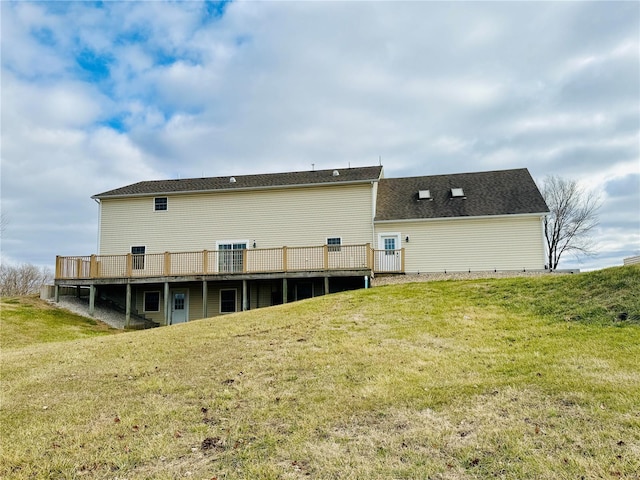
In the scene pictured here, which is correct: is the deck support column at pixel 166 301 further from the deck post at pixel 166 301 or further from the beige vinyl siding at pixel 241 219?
the beige vinyl siding at pixel 241 219

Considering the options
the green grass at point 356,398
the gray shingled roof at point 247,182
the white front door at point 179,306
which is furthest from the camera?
the white front door at point 179,306

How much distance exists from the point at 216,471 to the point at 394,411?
2159mm

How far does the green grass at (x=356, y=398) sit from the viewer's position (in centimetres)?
408

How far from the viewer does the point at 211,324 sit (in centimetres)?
1225

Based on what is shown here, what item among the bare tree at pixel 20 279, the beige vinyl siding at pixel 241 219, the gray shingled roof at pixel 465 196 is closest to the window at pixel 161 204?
the beige vinyl siding at pixel 241 219

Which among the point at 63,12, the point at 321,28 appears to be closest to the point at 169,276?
the point at 63,12

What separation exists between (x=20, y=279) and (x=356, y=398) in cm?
4605

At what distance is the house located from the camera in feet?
63.7

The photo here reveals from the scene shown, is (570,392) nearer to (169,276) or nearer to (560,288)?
(560,288)

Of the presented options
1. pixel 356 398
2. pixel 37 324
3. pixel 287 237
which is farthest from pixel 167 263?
pixel 356 398

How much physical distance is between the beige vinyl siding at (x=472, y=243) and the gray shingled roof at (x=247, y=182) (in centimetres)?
308

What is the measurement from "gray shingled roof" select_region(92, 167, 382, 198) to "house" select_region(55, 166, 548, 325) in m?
0.10

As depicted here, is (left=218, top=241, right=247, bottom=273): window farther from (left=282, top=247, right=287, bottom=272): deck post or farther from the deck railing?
(left=282, top=247, right=287, bottom=272): deck post

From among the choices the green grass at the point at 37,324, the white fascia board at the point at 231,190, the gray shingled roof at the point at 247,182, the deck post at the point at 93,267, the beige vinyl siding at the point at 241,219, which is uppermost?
the gray shingled roof at the point at 247,182
